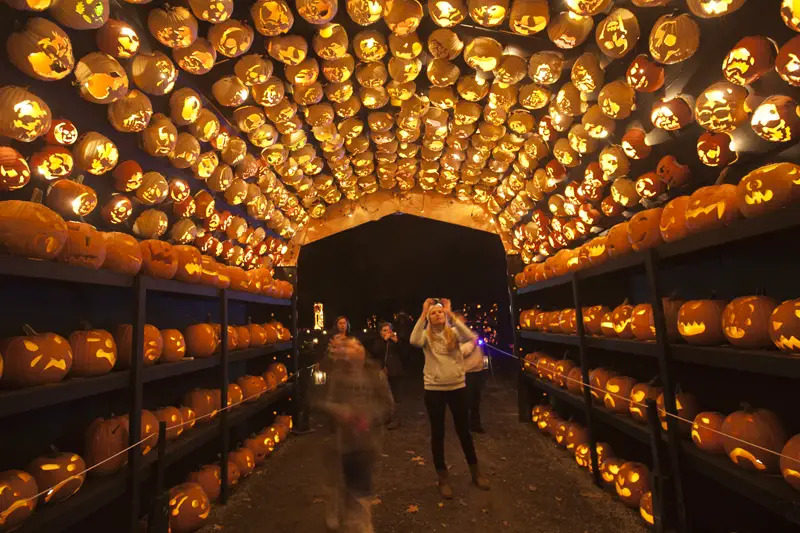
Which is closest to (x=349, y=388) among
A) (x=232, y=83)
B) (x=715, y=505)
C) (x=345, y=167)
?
(x=715, y=505)

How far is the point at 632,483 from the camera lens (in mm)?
4152

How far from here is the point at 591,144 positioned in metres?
5.09

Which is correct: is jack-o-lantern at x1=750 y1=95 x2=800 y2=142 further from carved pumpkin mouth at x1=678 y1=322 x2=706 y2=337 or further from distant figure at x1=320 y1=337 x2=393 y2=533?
distant figure at x1=320 y1=337 x2=393 y2=533

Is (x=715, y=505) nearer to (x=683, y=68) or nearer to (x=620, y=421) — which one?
(x=620, y=421)

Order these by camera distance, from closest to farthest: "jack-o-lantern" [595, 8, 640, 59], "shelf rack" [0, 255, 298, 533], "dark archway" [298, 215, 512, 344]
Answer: "shelf rack" [0, 255, 298, 533] < "jack-o-lantern" [595, 8, 640, 59] < "dark archway" [298, 215, 512, 344]

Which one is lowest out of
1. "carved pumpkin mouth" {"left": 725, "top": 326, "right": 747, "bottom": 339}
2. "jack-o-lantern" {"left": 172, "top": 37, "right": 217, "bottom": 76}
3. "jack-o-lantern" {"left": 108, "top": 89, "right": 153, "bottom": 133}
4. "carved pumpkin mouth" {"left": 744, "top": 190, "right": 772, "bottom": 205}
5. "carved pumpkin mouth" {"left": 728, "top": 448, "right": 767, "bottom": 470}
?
"carved pumpkin mouth" {"left": 728, "top": 448, "right": 767, "bottom": 470}

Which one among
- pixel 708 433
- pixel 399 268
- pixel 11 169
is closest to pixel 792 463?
pixel 708 433

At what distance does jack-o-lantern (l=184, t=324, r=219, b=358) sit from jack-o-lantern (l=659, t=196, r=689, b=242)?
14.8ft

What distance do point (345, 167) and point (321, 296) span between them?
8.22m

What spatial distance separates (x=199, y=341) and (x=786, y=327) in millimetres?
4881

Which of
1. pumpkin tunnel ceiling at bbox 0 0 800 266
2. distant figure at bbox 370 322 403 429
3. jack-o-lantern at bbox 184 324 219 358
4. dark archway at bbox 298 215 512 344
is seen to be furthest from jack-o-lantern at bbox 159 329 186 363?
dark archway at bbox 298 215 512 344

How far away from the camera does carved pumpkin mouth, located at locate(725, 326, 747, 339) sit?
2.86m

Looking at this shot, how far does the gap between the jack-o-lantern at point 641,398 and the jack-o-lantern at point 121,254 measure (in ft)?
14.6

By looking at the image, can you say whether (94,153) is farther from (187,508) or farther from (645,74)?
(645,74)
